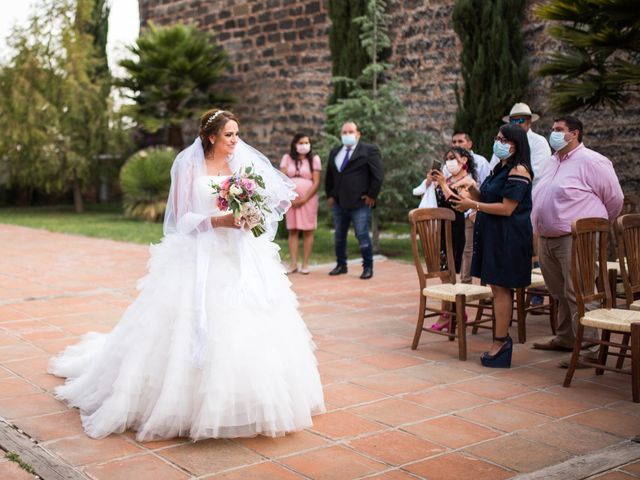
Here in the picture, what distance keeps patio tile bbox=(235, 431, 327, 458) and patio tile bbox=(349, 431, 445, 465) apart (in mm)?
212

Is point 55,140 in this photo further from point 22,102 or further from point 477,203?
point 477,203

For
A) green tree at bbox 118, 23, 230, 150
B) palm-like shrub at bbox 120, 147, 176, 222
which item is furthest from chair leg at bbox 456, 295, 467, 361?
green tree at bbox 118, 23, 230, 150

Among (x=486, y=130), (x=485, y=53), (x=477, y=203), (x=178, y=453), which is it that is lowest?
(x=178, y=453)

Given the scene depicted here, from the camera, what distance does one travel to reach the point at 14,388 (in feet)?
17.3

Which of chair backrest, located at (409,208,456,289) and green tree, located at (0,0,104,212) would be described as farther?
green tree, located at (0,0,104,212)

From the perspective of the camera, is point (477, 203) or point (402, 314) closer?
point (477, 203)

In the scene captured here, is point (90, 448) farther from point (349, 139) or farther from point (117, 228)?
point (117, 228)

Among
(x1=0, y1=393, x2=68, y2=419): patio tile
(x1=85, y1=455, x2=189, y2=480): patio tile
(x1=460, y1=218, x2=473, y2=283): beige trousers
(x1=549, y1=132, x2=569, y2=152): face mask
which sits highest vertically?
(x1=549, y1=132, x2=569, y2=152): face mask

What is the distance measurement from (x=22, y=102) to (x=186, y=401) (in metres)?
16.3

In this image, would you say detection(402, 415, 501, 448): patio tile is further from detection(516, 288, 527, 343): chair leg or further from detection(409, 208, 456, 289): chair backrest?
detection(516, 288, 527, 343): chair leg

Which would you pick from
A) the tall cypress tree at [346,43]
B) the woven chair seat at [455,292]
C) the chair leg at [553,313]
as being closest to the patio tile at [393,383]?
the woven chair seat at [455,292]

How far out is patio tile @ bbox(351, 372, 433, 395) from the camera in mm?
5285

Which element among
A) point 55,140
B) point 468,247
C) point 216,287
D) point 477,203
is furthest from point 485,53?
point 55,140

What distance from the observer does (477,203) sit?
18.5ft
